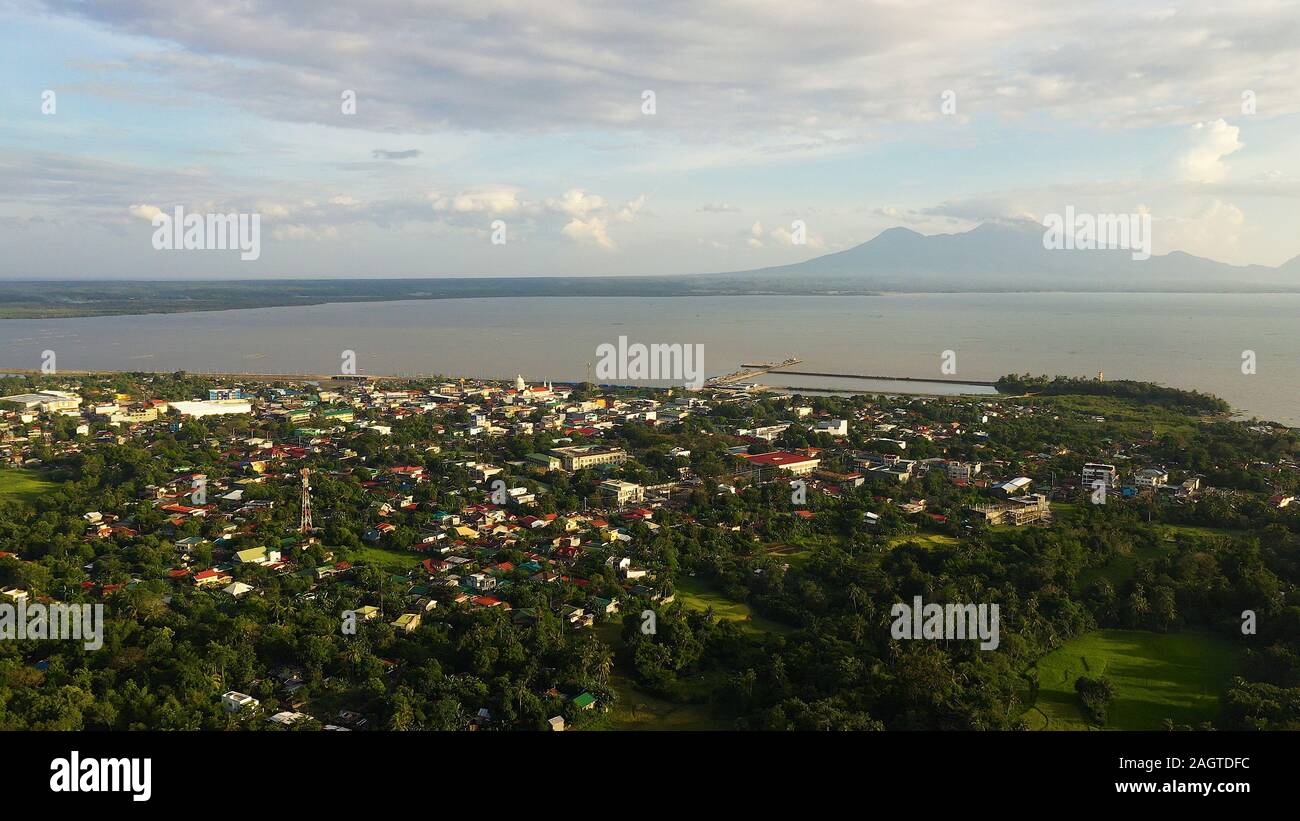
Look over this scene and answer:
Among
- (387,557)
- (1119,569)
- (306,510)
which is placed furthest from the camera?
(306,510)

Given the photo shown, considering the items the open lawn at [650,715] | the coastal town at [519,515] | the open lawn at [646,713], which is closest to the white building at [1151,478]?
the coastal town at [519,515]

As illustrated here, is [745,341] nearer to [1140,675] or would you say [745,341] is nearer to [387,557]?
[387,557]

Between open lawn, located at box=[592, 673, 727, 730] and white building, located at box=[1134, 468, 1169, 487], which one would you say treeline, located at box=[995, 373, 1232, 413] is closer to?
white building, located at box=[1134, 468, 1169, 487]

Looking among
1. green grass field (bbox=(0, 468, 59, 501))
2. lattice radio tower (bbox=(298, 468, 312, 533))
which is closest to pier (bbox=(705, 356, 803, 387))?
lattice radio tower (bbox=(298, 468, 312, 533))

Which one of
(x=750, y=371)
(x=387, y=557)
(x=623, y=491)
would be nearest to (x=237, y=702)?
(x=387, y=557)

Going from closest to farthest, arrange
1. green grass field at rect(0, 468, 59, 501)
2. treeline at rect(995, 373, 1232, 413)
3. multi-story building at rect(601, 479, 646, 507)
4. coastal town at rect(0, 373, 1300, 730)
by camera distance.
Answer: coastal town at rect(0, 373, 1300, 730), multi-story building at rect(601, 479, 646, 507), green grass field at rect(0, 468, 59, 501), treeline at rect(995, 373, 1232, 413)
